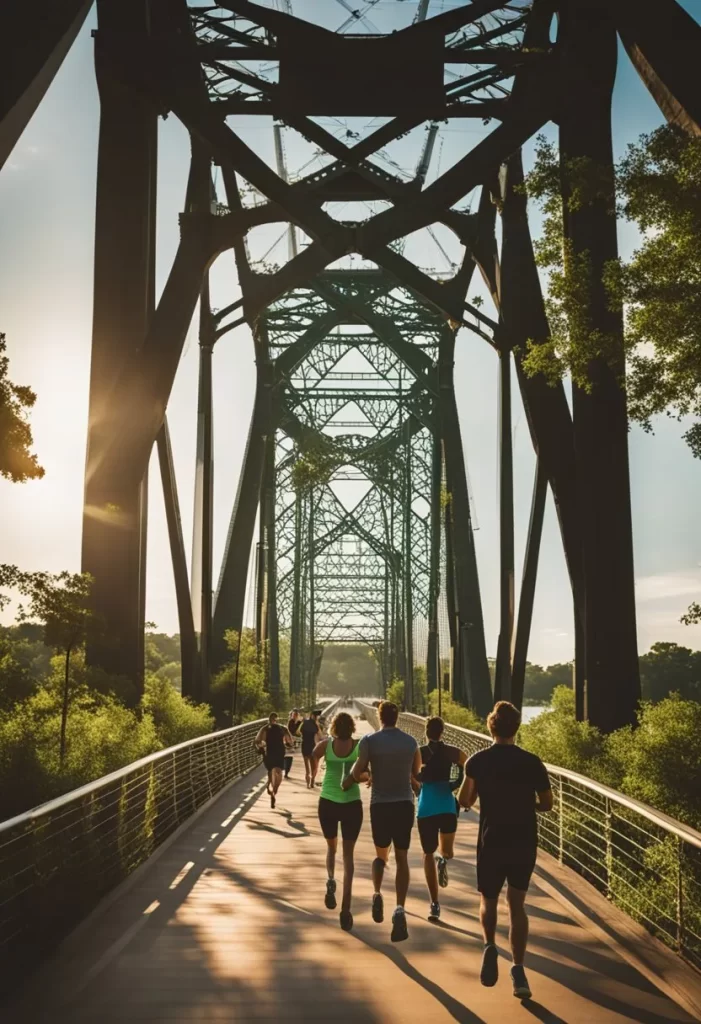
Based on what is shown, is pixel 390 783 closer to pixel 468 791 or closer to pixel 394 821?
pixel 394 821

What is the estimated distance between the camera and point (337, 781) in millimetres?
7832

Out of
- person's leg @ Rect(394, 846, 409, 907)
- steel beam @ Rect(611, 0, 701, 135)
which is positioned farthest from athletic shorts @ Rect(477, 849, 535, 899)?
steel beam @ Rect(611, 0, 701, 135)

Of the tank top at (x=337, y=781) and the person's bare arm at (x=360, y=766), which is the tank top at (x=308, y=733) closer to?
the tank top at (x=337, y=781)

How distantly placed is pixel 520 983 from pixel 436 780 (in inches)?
93.8

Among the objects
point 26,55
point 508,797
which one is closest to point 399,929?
point 508,797

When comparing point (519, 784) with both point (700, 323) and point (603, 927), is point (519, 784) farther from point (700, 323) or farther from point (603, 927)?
point (700, 323)

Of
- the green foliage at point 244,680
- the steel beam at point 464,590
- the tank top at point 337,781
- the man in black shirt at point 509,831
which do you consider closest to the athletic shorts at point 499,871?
the man in black shirt at point 509,831

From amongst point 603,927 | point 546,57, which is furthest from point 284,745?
point 546,57

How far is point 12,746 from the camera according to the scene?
9.46m

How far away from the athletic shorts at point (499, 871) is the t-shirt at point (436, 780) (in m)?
1.94

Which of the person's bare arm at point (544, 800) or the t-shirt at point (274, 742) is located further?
the t-shirt at point (274, 742)

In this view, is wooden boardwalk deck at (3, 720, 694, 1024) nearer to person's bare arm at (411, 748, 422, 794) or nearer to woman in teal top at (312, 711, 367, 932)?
woman in teal top at (312, 711, 367, 932)

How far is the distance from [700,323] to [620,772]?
192 inches

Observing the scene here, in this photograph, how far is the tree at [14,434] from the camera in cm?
1521
